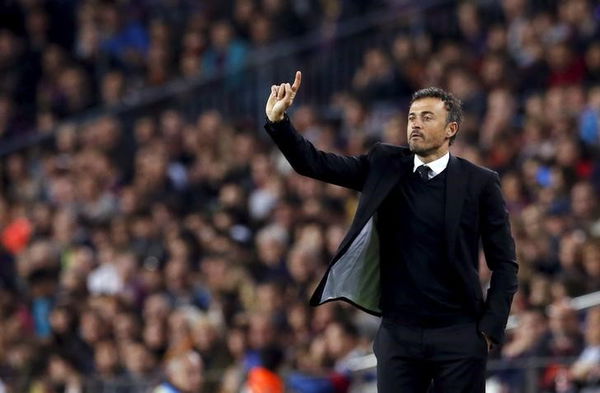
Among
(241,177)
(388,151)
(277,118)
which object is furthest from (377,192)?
(241,177)

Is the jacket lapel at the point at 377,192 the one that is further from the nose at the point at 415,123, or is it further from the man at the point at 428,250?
the nose at the point at 415,123

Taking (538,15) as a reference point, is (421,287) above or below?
below

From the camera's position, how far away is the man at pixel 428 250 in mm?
7727

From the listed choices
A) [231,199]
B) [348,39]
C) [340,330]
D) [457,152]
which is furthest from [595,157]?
[348,39]

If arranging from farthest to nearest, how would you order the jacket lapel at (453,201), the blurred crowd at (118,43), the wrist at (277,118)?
the blurred crowd at (118,43)
the jacket lapel at (453,201)
the wrist at (277,118)

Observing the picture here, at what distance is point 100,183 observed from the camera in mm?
17766

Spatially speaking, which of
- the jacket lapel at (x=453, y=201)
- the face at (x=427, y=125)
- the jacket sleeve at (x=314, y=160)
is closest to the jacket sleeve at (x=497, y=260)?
the jacket lapel at (x=453, y=201)

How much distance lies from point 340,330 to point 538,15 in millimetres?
4881

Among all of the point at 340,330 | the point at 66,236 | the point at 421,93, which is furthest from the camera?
the point at 66,236

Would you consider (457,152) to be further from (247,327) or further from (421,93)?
(421,93)

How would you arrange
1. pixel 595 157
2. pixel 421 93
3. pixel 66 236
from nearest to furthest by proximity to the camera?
1. pixel 421 93
2. pixel 595 157
3. pixel 66 236

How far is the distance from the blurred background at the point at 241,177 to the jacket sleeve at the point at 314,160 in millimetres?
3566

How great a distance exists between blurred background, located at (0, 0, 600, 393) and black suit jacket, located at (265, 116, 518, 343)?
3.25 m

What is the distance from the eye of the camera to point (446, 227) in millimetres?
7707
